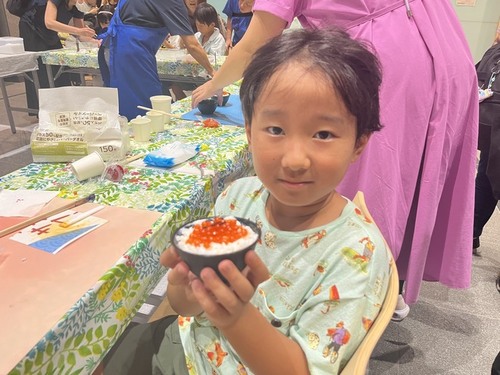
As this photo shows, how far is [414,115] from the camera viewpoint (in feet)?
4.14

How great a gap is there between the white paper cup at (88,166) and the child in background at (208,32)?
330cm

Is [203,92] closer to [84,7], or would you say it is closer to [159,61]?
[159,61]

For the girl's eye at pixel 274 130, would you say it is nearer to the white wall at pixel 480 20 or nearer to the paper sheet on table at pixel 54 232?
the paper sheet on table at pixel 54 232

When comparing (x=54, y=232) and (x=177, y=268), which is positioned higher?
(x=177, y=268)

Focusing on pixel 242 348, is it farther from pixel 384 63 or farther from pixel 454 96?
pixel 454 96

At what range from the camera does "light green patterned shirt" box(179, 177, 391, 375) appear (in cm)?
70

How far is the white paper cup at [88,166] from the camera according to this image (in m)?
1.29

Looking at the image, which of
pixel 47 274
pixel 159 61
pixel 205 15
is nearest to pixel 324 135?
pixel 47 274

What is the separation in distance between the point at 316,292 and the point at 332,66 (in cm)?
42

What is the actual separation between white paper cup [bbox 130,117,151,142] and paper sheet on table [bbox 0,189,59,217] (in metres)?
0.50

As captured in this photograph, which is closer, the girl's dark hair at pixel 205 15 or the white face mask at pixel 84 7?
the girl's dark hair at pixel 205 15

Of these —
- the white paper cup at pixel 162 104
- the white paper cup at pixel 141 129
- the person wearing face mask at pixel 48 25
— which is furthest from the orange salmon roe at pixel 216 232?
the person wearing face mask at pixel 48 25

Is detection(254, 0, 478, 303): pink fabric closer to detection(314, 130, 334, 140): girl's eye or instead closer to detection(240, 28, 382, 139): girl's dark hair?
detection(240, 28, 382, 139): girl's dark hair

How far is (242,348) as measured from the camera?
63cm
